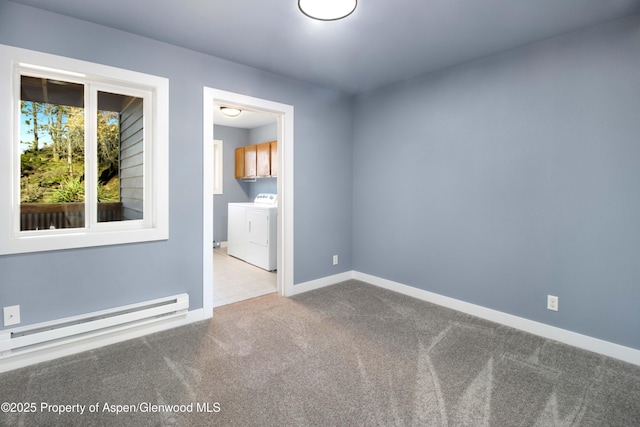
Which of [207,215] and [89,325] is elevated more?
[207,215]

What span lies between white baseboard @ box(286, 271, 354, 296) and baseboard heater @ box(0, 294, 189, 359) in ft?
4.23

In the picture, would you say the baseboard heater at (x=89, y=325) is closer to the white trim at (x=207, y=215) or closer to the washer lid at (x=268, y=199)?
the white trim at (x=207, y=215)

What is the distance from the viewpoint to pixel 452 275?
324 cm

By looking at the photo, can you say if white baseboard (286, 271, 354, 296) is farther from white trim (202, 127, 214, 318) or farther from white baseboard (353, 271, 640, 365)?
white trim (202, 127, 214, 318)

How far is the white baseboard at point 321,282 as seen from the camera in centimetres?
371

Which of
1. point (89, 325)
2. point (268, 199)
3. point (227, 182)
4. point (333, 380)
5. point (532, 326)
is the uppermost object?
point (227, 182)

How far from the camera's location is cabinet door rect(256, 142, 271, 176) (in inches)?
214

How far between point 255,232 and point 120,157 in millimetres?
2435

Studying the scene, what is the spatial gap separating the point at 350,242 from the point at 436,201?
134cm

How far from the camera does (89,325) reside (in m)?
2.31

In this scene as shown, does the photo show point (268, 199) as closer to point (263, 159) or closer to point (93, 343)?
point (263, 159)

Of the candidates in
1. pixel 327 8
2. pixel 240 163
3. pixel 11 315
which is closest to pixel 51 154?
pixel 11 315

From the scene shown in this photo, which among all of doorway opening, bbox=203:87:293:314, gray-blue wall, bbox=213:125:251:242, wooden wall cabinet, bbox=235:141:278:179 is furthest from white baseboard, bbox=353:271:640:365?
gray-blue wall, bbox=213:125:251:242

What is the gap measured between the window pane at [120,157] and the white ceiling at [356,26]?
610 millimetres
